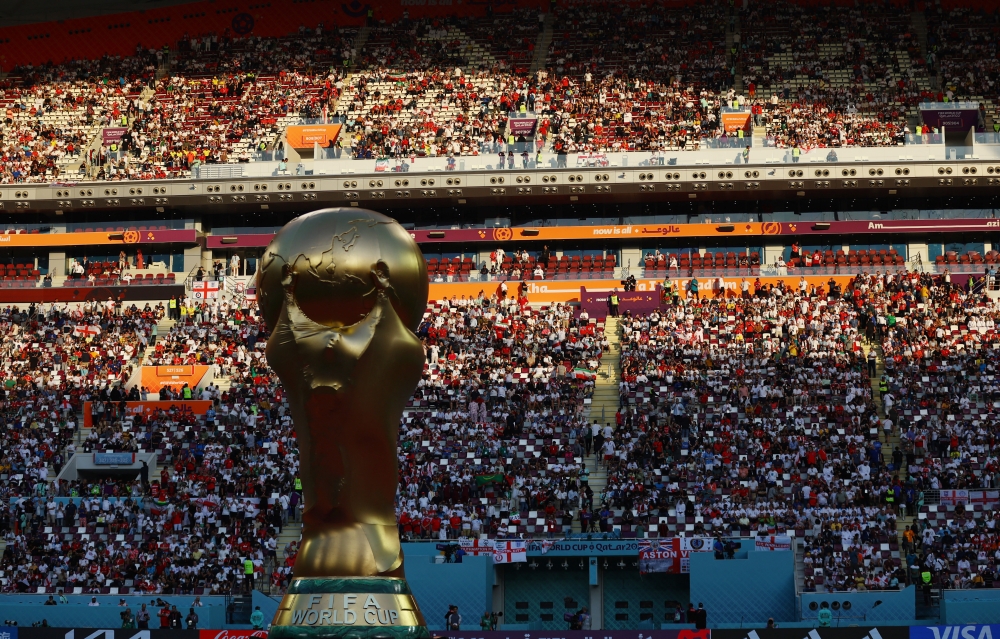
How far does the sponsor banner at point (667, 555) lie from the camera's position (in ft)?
100

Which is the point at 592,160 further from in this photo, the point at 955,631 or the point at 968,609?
the point at 955,631

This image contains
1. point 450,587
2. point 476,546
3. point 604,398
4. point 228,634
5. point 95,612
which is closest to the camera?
point 228,634

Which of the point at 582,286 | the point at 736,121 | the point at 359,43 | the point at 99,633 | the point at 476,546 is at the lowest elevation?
the point at 99,633

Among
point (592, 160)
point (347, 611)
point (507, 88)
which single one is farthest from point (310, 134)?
point (347, 611)

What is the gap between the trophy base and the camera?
25.9 ft

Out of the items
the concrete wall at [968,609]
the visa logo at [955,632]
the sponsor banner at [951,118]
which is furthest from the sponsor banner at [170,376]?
the sponsor banner at [951,118]

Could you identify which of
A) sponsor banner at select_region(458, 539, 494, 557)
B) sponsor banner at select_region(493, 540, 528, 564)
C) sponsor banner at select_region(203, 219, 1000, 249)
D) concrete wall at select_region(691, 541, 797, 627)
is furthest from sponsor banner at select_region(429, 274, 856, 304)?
concrete wall at select_region(691, 541, 797, 627)

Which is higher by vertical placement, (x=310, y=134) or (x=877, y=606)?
(x=310, y=134)

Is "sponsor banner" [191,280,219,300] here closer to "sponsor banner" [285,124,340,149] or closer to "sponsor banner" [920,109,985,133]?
"sponsor banner" [285,124,340,149]

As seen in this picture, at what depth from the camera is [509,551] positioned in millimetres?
31172

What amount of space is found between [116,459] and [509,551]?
41.5 ft

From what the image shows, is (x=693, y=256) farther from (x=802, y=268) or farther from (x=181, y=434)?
(x=181, y=434)

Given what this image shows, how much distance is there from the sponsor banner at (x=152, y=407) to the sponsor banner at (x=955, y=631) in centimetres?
2246

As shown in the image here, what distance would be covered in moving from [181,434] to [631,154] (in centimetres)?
1968
